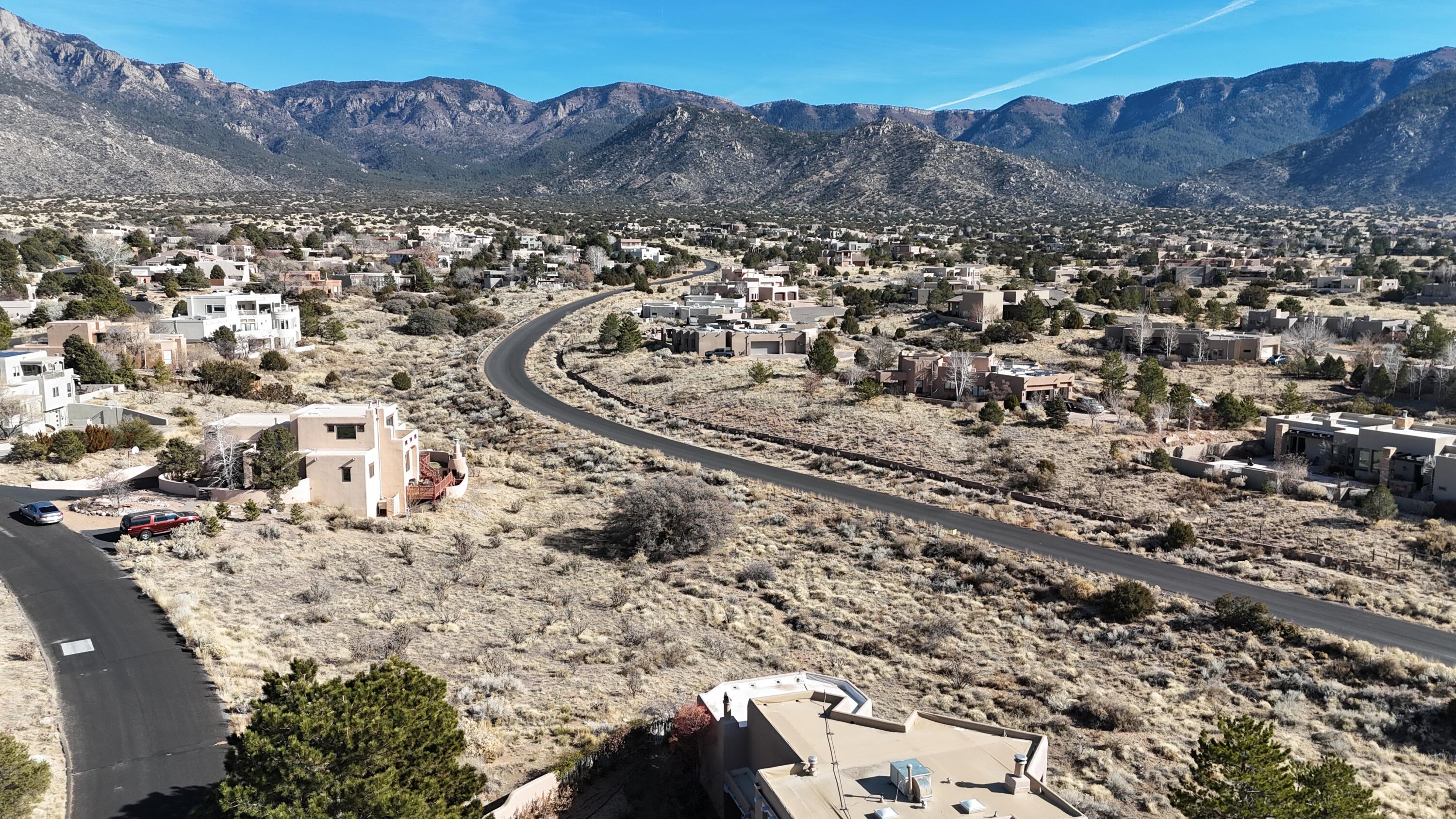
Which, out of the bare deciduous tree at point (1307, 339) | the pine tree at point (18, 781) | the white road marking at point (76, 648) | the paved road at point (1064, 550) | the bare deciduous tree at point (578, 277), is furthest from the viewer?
the bare deciduous tree at point (578, 277)

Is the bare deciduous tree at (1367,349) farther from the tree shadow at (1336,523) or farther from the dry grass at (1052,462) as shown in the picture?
the tree shadow at (1336,523)

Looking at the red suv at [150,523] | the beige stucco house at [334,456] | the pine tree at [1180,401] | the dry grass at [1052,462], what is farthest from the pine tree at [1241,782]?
the pine tree at [1180,401]

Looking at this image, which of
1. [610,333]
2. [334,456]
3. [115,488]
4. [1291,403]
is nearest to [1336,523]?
[1291,403]

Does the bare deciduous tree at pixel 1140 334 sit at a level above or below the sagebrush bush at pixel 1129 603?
above

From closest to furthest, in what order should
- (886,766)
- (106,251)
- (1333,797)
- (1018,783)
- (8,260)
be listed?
(1018,783), (1333,797), (886,766), (8,260), (106,251)

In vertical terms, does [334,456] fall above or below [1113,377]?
below

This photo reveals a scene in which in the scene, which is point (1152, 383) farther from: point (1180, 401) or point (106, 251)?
point (106, 251)

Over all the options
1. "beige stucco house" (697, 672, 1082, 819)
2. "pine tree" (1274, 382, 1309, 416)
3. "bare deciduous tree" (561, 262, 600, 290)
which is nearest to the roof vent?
"beige stucco house" (697, 672, 1082, 819)

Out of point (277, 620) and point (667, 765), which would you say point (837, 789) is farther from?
point (277, 620)
